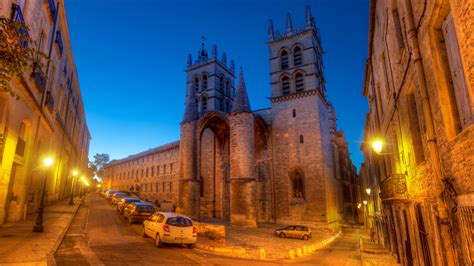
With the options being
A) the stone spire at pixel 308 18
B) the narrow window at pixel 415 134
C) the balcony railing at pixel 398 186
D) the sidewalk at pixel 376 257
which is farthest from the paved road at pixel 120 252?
the stone spire at pixel 308 18

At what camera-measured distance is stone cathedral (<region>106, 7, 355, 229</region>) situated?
25.5 m

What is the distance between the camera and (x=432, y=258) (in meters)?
6.44

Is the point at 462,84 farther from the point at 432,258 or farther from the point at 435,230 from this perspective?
the point at 432,258

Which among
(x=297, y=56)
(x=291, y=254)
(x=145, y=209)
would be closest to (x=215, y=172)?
(x=145, y=209)

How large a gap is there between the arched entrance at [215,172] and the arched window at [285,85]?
793cm

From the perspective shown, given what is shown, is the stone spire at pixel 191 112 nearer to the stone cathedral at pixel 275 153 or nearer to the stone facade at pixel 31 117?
the stone cathedral at pixel 275 153

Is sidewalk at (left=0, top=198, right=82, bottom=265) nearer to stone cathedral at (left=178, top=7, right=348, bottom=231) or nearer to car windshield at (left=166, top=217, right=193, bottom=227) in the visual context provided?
car windshield at (left=166, top=217, right=193, bottom=227)

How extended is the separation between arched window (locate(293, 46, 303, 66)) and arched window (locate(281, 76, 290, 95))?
2164mm

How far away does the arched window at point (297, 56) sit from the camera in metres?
31.5

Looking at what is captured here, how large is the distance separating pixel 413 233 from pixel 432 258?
84.2 inches

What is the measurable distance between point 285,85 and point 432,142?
87.9 feet

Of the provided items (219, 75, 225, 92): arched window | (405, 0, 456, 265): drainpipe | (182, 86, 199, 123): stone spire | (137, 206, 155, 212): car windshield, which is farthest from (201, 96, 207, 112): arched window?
(405, 0, 456, 265): drainpipe

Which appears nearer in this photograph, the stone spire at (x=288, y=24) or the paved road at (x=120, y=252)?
the paved road at (x=120, y=252)

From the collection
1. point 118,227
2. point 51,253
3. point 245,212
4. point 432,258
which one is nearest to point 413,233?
point 432,258
